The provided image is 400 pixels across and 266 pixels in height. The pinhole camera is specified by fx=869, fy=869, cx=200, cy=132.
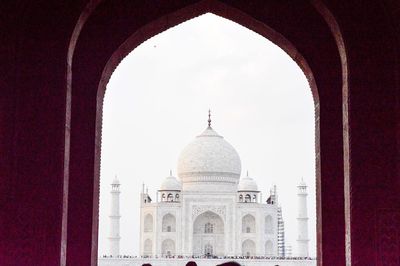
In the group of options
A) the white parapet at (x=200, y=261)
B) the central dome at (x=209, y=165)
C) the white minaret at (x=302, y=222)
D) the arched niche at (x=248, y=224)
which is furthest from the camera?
the arched niche at (x=248, y=224)

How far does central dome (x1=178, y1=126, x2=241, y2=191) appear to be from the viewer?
33.8m

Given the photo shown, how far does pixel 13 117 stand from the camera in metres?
5.94

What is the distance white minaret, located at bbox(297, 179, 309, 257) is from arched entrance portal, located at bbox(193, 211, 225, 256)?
3061 mm

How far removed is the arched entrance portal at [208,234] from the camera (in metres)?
34.5

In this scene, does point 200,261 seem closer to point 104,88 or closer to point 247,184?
point 247,184

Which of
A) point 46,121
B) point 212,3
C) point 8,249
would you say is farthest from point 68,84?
point 212,3

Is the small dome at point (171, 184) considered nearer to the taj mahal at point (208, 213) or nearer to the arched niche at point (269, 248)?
the taj mahal at point (208, 213)

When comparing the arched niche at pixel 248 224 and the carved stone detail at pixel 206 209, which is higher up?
the carved stone detail at pixel 206 209

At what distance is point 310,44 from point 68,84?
96.0 inches

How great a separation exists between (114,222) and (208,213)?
3.79m

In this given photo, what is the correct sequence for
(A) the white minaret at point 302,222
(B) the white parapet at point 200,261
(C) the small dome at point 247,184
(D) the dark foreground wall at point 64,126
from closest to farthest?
(D) the dark foreground wall at point 64,126 < (B) the white parapet at point 200,261 < (A) the white minaret at point 302,222 < (C) the small dome at point 247,184

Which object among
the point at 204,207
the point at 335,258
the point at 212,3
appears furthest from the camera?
the point at 204,207

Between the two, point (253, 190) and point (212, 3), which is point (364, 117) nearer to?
point (212, 3)

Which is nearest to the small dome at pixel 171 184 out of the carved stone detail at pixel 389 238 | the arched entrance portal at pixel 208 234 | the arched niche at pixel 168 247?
the arched entrance portal at pixel 208 234
